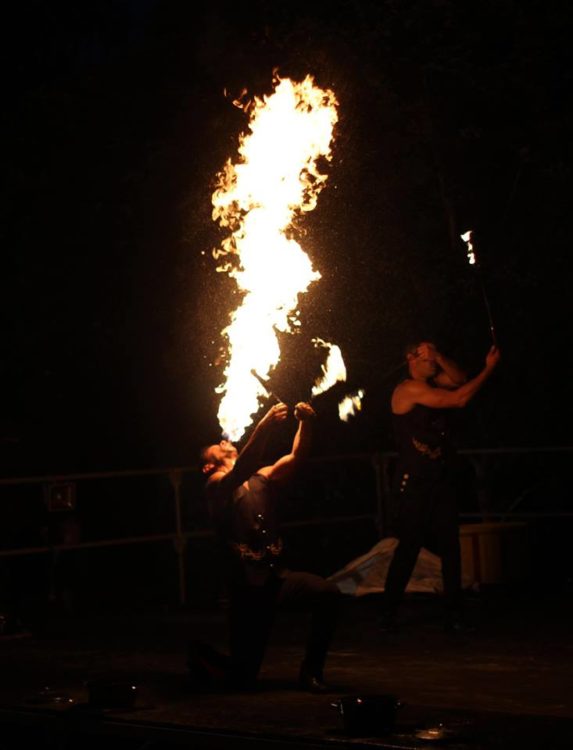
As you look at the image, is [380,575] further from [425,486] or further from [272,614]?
[272,614]

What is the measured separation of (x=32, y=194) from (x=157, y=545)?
5.28m

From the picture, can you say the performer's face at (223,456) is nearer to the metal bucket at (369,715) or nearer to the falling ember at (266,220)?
the falling ember at (266,220)

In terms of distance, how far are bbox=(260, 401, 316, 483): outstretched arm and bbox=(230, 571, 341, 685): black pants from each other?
1.71 ft

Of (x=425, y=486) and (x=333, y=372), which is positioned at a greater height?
(x=333, y=372)

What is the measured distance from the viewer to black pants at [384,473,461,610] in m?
10.2

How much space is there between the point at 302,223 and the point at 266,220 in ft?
14.2

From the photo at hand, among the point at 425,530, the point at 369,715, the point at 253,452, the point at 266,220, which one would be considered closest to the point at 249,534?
the point at 253,452

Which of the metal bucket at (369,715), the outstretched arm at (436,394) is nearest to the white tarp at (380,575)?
the outstretched arm at (436,394)

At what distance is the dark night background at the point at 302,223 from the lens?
1558cm

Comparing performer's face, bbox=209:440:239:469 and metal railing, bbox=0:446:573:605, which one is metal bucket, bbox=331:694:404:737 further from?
metal railing, bbox=0:446:573:605

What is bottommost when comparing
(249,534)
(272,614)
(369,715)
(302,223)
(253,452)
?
(369,715)

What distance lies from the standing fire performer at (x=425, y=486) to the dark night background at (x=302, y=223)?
13.3 feet

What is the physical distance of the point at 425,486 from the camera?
10.2 metres

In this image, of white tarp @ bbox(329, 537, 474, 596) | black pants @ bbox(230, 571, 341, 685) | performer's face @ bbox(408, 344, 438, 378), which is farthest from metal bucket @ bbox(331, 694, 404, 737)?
white tarp @ bbox(329, 537, 474, 596)
